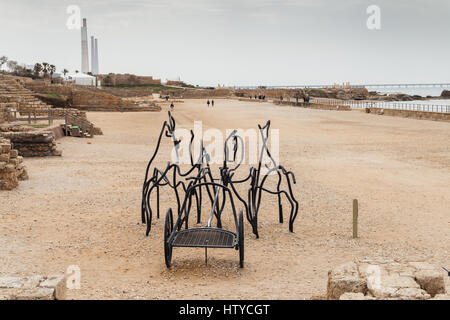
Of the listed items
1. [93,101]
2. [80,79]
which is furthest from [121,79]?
[93,101]

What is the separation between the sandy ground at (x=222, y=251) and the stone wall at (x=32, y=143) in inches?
27.0

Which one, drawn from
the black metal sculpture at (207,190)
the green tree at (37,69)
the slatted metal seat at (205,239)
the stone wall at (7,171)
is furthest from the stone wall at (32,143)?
the green tree at (37,69)

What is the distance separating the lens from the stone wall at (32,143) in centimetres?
1683

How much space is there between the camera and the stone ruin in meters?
4.29

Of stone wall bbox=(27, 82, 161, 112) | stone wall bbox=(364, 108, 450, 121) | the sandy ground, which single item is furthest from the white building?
the sandy ground

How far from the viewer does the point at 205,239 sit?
6852 millimetres

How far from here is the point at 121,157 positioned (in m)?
17.6

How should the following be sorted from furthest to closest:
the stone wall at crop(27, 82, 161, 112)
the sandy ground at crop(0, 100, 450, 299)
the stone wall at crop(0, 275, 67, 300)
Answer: the stone wall at crop(27, 82, 161, 112)
the sandy ground at crop(0, 100, 450, 299)
the stone wall at crop(0, 275, 67, 300)

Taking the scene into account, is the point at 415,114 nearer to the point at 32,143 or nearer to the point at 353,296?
the point at 32,143

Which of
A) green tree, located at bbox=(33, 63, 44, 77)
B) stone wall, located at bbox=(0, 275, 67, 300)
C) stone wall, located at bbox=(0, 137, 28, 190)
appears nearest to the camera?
stone wall, located at bbox=(0, 275, 67, 300)

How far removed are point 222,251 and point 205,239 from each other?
38.9 inches

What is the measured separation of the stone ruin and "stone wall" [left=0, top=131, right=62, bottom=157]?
47.3 ft

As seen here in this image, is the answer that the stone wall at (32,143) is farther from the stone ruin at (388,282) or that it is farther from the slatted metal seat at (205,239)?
the stone ruin at (388,282)

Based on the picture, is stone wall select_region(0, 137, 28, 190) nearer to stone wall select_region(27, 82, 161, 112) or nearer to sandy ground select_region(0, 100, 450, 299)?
sandy ground select_region(0, 100, 450, 299)
